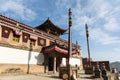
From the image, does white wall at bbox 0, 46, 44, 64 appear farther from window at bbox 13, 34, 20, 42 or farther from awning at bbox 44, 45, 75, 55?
window at bbox 13, 34, 20, 42

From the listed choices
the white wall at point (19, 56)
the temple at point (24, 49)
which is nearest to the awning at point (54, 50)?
the temple at point (24, 49)

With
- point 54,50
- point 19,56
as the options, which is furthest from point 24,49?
point 54,50

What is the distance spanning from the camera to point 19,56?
20.4 meters

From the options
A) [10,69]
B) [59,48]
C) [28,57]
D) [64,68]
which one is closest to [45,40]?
[59,48]

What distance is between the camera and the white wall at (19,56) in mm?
18322

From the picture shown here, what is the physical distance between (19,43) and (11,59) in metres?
2.80

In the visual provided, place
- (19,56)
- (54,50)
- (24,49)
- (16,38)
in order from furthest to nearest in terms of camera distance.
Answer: (54,50) → (24,49) → (16,38) → (19,56)

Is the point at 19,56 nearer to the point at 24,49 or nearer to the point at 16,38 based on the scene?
the point at 24,49

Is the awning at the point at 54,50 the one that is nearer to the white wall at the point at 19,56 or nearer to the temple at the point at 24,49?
the temple at the point at 24,49

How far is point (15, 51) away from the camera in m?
20.0

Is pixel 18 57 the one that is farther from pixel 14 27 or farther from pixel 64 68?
pixel 64 68

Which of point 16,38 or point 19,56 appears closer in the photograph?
point 19,56

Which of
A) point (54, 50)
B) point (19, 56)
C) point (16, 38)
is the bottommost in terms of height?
point (19, 56)

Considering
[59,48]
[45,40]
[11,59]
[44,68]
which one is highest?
[45,40]
